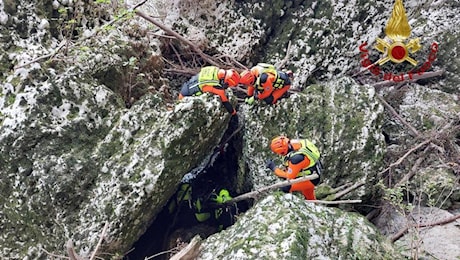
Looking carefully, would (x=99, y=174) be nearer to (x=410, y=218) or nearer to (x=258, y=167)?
(x=258, y=167)

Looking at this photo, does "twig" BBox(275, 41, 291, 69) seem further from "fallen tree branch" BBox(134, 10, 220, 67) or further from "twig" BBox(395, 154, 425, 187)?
"twig" BBox(395, 154, 425, 187)

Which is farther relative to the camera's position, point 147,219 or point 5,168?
point 147,219

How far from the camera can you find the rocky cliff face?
4.12 m

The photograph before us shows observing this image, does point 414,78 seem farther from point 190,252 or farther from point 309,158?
point 190,252

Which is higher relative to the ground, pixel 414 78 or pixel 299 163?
pixel 414 78

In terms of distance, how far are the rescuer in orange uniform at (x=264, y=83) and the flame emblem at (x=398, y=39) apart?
1.59 meters

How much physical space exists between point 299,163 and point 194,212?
5.61 ft

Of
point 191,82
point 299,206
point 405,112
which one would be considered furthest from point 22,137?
point 405,112

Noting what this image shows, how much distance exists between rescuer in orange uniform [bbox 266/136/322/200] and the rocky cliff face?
54 centimetres

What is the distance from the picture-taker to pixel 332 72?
6.97 m

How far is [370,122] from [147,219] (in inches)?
122

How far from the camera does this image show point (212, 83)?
533 cm

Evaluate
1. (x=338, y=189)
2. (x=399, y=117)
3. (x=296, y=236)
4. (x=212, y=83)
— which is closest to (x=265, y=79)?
(x=212, y=83)

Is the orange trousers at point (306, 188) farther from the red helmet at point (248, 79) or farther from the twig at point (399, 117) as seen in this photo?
the twig at point (399, 117)
